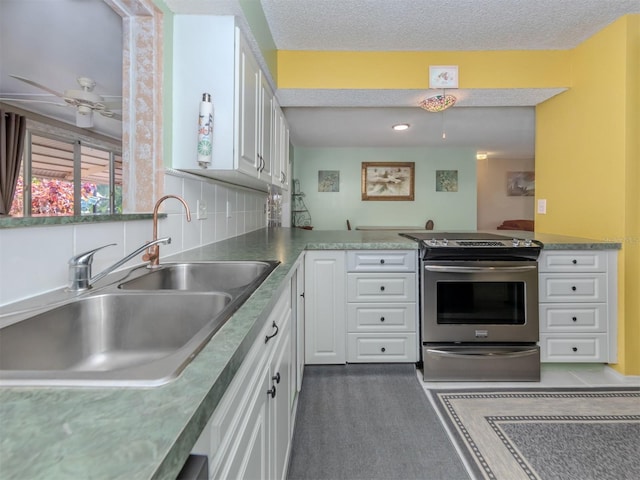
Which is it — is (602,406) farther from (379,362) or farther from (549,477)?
(379,362)

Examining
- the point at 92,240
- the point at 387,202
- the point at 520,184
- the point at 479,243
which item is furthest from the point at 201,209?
the point at 520,184

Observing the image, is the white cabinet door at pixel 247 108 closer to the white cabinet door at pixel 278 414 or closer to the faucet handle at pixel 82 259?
the faucet handle at pixel 82 259

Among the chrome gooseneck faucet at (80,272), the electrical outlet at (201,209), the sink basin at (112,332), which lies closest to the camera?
the sink basin at (112,332)

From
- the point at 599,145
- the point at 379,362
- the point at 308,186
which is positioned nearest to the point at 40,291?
the point at 379,362

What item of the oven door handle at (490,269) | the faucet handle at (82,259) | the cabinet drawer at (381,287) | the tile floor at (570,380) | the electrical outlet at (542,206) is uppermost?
the electrical outlet at (542,206)

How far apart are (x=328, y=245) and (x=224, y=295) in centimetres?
129

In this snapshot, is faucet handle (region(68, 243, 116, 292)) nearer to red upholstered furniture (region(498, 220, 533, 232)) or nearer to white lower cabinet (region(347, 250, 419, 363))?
white lower cabinet (region(347, 250, 419, 363))

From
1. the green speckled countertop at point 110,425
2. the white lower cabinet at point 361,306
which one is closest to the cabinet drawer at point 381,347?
the white lower cabinet at point 361,306

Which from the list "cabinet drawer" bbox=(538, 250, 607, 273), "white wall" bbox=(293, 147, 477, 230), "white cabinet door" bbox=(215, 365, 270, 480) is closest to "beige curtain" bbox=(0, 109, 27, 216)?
"white wall" bbox=(293, 147, 477, 230)

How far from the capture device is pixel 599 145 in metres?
2.15

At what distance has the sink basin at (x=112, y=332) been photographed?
2.09 feet

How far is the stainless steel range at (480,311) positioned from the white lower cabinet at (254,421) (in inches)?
48.8

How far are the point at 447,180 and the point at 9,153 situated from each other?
240 inches

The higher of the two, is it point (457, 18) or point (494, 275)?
point (457, 18)
